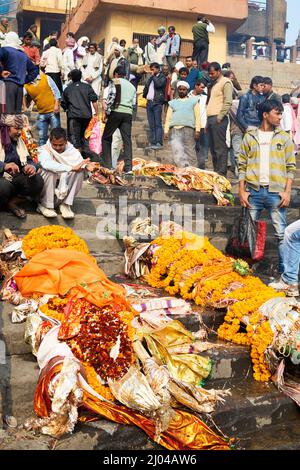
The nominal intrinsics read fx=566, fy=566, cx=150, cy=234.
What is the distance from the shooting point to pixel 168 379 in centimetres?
398

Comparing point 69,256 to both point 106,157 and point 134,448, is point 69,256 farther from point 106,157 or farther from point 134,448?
point 106,157

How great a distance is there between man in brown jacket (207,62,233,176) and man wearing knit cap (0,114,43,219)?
4192mm

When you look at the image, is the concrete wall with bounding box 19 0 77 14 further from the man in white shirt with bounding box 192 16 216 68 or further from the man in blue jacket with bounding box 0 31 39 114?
the man in blue jacket with bounding box 0 31 39 114

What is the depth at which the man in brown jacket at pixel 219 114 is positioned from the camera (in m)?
9.92

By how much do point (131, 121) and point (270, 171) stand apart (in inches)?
144

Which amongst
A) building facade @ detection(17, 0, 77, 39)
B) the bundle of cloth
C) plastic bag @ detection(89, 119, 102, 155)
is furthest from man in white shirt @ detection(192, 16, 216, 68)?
building facade @ detection(17, 0, 77, 39)

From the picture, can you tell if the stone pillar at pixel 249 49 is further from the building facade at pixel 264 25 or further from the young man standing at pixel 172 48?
the young man standing at pixel 172 48

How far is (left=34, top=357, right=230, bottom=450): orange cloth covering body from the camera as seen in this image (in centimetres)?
371

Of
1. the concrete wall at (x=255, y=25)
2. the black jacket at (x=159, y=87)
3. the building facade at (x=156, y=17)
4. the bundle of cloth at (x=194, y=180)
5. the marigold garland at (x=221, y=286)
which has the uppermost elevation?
the concrete wall at (x=255, y=25)

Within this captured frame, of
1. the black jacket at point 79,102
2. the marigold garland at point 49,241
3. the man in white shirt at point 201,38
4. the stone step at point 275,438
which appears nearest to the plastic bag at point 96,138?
the black jacket at point 79,102

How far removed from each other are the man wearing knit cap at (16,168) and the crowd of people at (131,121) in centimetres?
1

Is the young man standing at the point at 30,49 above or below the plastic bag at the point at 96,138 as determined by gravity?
above

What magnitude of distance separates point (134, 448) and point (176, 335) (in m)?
1.16

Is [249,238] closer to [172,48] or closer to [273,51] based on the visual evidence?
[172,48]
